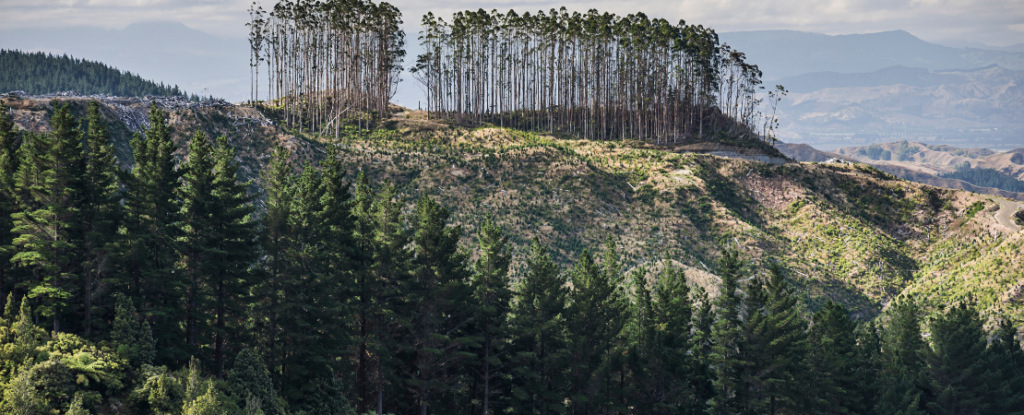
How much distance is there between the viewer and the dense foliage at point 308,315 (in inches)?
1182

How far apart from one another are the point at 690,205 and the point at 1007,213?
35466 millimetres

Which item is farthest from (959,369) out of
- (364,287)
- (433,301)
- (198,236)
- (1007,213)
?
(198,236)

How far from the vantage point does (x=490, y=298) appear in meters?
39.1

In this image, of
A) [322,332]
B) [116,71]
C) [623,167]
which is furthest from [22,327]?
[116,71]

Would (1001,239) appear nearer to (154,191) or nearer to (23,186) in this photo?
(154,191)

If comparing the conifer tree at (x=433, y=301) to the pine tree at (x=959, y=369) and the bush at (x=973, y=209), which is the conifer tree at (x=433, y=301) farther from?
the bush at (x=973, y=209)

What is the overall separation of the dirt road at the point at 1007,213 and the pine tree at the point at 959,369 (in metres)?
26.5

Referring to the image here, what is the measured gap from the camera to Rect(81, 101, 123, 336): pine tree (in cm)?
3158

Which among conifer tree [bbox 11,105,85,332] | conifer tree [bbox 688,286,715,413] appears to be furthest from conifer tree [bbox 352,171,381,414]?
conifer tree [bbox 688,286,715,413]

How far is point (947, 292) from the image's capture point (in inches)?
2628

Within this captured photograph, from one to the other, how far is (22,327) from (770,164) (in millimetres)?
78722

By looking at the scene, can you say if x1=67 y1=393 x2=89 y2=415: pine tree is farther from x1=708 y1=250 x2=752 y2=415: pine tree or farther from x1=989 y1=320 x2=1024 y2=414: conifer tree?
x1=989 y1=320 x2=1024 y2=414: conifer tree

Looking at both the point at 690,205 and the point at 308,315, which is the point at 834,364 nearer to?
the point at 690,205

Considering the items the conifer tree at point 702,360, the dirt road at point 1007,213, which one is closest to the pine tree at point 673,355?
the conifer tree at point 702,360
